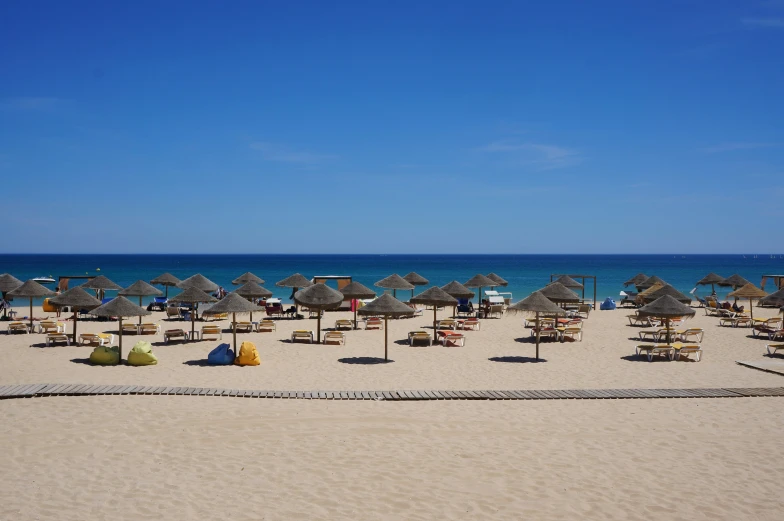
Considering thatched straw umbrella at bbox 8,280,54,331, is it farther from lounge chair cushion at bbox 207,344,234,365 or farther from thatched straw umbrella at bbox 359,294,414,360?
thatched straw umbrella at bbox 359,294,414,360

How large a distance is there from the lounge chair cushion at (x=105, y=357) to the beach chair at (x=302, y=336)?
17.3 ft

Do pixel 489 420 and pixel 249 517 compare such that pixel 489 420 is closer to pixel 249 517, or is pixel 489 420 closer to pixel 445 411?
pixel 445 411

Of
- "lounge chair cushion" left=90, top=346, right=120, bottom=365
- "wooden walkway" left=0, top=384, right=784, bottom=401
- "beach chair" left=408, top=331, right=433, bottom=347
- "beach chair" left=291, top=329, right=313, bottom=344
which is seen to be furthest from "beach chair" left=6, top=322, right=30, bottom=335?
"beach chair" left=408, top=331, right=433, bottom=347

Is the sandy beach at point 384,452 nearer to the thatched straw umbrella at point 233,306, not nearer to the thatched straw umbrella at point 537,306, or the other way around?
the thatched straw umbrella at point 537,306

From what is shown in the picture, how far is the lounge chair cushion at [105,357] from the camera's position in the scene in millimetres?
14391

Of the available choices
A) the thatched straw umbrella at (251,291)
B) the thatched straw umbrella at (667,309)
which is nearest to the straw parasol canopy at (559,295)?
the thatched straw umbrella at (667,309)

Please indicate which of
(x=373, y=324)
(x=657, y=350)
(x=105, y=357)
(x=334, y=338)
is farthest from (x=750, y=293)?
(x=105, y=357)

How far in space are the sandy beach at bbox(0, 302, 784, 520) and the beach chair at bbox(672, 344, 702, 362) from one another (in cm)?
187

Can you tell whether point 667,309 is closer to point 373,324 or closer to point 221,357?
point 373,324

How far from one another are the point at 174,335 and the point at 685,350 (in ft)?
47.6

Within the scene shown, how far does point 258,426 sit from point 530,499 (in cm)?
436

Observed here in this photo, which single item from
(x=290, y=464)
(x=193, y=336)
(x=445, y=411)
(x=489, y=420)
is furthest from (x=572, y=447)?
(x=193, y=336)

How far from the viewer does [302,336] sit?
61.2ft

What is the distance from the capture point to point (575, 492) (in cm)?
691
